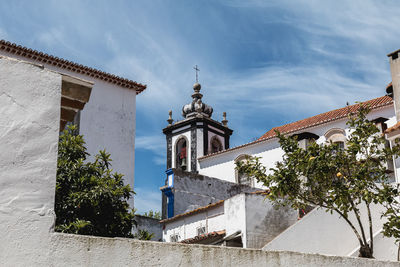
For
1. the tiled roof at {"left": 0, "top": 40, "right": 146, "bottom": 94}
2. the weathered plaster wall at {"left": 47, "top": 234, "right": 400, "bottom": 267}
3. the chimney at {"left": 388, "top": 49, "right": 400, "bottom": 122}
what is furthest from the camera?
the chimney at {"left": 388, "top": 49, "right": 400, "bottom": 122}

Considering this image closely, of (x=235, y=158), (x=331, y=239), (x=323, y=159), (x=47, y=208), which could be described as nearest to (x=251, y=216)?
(x=331, y=239)

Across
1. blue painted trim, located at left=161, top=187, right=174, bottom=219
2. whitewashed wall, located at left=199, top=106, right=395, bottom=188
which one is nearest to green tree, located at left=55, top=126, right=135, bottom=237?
blue painted trim, located at left=161, top=187, right=174, bottom=219

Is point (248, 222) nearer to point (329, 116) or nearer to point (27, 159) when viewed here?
point (27, 159)

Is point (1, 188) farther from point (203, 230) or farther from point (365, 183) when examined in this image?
point (203, 230)

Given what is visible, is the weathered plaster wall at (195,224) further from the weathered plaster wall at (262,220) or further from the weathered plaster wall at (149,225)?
the weathered plaster wall at (149,225)

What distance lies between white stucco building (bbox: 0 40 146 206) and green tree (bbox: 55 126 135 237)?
735 centimetres

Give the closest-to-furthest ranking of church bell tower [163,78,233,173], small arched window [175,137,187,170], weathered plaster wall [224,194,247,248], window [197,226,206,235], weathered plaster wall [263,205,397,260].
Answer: weathered plaster wall [263,205,397,260] → weathered plaster wall [224,194,247,248] → window [197,226,206,235] → church bell tower [163,78,233,173] → small arched window [175,137,187,170]

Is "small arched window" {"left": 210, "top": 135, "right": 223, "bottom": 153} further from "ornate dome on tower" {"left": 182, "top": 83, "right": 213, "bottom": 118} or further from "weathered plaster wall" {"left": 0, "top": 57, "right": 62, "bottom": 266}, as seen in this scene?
"weathered plaster wall" {"left": 0, "top": 57, "right": 62, "bottom": 266}

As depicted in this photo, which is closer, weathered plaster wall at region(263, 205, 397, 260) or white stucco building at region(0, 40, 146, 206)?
weathered plaster wall at region(263, 205, 397, 260)

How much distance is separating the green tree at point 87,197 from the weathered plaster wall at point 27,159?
6.41 m

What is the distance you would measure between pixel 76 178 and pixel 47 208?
23.9 ft

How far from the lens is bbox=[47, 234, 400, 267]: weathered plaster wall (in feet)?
11.4

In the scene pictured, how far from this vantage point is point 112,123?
65.2 feet

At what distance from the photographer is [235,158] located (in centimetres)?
2988
